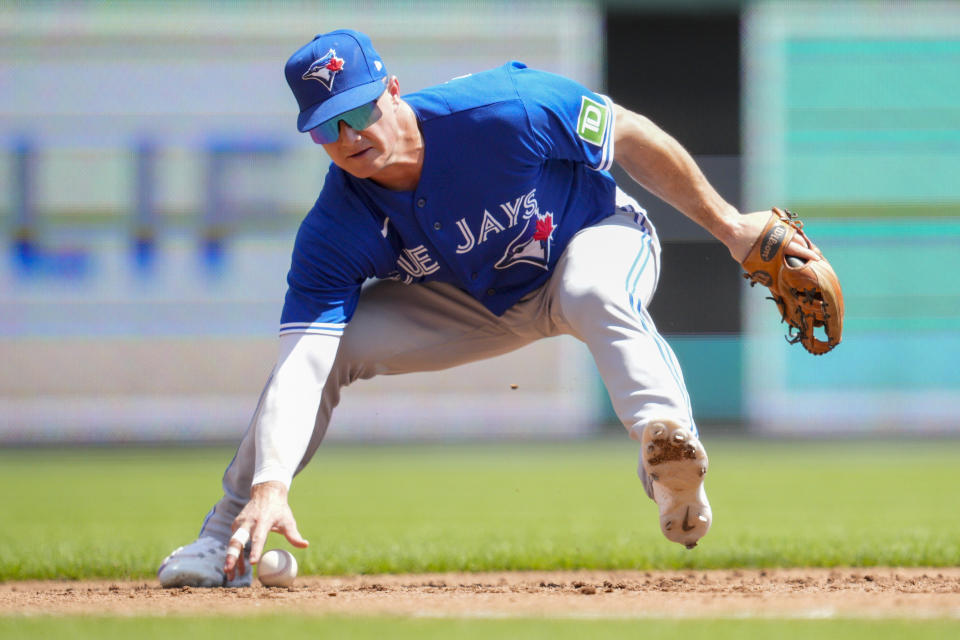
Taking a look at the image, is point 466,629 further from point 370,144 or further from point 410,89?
point 410,89

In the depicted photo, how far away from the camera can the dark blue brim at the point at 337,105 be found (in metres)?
2.83

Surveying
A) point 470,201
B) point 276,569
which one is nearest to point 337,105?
point 470,201

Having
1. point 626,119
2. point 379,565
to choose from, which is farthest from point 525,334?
point 379,565

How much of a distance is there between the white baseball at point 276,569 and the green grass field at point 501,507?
0.71 m

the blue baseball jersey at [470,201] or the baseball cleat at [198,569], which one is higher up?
the blue baseball jersey at [470,201]

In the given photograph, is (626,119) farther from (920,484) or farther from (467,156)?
(920,484)

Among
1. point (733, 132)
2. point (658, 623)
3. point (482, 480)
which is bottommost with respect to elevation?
point (482, 480)

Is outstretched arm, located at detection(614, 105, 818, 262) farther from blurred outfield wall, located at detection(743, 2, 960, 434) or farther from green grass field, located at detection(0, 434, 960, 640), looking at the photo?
blurred outfield wall, located at detection(743, 2, 960, 434)

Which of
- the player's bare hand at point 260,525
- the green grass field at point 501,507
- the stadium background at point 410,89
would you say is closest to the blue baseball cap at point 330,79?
the player's bare hand at point 260,525

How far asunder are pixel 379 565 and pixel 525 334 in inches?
42.6

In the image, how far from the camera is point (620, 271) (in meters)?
3.04

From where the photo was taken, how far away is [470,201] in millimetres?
3037

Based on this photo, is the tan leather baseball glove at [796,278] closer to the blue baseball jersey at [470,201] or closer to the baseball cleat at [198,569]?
the blue baseball jersey at [470,201]

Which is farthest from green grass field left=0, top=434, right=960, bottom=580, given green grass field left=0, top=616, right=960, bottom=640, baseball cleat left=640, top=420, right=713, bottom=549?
green grass field left=0, top=616, right=960, bottom=640
